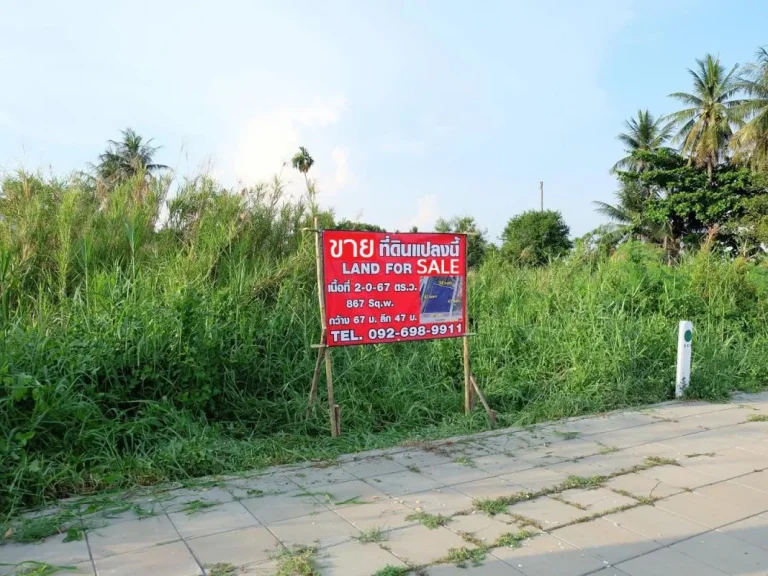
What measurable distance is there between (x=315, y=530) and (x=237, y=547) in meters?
0.43

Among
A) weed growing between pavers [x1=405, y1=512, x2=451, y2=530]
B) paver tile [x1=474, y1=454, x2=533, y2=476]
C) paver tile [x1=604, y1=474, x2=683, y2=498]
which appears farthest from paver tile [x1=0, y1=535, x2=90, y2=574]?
paver tile [x1=604, y1=474, x2=683, y2=498]

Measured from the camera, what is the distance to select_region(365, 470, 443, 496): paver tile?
3834mm

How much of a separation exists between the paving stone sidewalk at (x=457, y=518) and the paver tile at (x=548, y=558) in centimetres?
1

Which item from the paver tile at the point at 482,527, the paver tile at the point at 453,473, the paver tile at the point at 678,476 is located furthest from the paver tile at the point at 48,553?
the paver tile at the point at 678,476

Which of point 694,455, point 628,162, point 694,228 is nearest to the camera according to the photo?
point 694,455

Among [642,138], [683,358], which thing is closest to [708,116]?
[642,138]

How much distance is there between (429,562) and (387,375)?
344 centimetres

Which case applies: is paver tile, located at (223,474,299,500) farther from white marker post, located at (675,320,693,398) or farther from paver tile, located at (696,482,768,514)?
white marker post, located at (675,320,693,398)

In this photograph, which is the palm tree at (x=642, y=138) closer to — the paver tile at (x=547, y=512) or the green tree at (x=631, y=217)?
the green tree at (x=631, y=217)

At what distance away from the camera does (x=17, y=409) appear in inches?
159

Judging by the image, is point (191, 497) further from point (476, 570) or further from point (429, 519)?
point (476, 570)

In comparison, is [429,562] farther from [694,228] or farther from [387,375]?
[694,228]

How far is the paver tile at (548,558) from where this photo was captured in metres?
2.78

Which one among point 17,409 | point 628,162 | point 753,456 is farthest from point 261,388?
point 628,162
